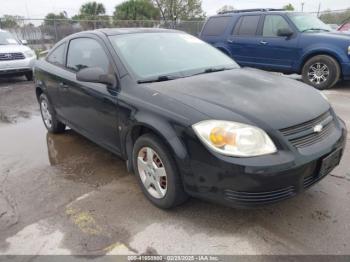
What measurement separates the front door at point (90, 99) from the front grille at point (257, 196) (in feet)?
4.63

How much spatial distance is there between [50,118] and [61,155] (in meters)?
0.97

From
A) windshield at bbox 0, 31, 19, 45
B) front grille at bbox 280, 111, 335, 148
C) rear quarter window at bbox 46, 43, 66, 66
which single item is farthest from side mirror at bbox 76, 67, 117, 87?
windshield at bbox 0, 31, 19, 45

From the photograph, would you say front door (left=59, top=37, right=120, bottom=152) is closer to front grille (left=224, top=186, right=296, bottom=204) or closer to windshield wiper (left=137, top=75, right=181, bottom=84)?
windshield wiper (left=137, top=75, right=181, bottom=84)

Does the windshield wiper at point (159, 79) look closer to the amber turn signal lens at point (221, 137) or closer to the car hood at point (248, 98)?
the car hood at point (248, 98)

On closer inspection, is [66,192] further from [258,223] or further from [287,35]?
[287,35]

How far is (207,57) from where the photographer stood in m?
3.87

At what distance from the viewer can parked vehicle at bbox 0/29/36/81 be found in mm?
9898

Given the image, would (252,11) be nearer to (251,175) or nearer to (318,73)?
(318,73)

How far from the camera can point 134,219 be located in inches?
114

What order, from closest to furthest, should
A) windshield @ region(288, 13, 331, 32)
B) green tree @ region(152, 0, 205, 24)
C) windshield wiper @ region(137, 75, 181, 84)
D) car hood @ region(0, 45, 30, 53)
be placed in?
windshield wiper @ region(137, 75, 181, 84) → windshield @ region(288, 13, 331, 32) → car hood @ region(0, 45, 30, 53) → green tree @ region(152, 0, 205, 24)

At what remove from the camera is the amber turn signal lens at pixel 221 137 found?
2387 mm

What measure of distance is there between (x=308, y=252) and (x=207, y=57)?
7.69 ft

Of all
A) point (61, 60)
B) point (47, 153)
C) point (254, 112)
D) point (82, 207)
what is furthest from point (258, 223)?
point (61, 60)

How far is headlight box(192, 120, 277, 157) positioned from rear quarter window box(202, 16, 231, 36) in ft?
23.2
